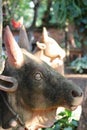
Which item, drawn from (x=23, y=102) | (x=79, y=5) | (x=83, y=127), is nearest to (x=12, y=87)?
(x=23, y=102)

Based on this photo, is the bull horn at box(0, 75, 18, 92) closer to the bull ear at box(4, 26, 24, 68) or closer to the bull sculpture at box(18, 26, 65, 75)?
the bull ear at box(4, 26, 24, 68)

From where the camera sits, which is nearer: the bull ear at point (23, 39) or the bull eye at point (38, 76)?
the bull eye at point (38, 76)

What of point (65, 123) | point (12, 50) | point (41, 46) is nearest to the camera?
point (12, 50)

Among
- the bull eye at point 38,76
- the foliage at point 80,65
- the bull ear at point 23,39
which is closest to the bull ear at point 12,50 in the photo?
the bull eye at point 38,76

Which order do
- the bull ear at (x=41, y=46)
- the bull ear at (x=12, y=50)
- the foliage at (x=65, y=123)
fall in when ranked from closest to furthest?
the bull ear at (x=12, y=50) → the foliage at (x=65, y=123) → the bull ear at (x=41, y=46)

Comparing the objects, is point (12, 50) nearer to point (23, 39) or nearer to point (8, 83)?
point (8, 83)

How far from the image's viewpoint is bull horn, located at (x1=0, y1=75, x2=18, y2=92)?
7.78 feet

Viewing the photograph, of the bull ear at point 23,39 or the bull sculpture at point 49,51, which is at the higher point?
the bull ear at point 23,39

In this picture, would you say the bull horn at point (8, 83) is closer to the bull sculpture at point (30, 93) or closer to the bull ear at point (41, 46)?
the bull sculpture at point (30, 93)

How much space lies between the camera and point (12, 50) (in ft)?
7.60

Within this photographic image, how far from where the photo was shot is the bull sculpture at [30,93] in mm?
2371

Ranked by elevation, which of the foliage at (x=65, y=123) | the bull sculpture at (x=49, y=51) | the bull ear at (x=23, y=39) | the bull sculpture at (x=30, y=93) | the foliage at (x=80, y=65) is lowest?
the foliage at (x=80, y=65)

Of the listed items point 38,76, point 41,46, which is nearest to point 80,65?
point 41,46

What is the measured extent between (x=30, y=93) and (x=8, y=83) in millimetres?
144
